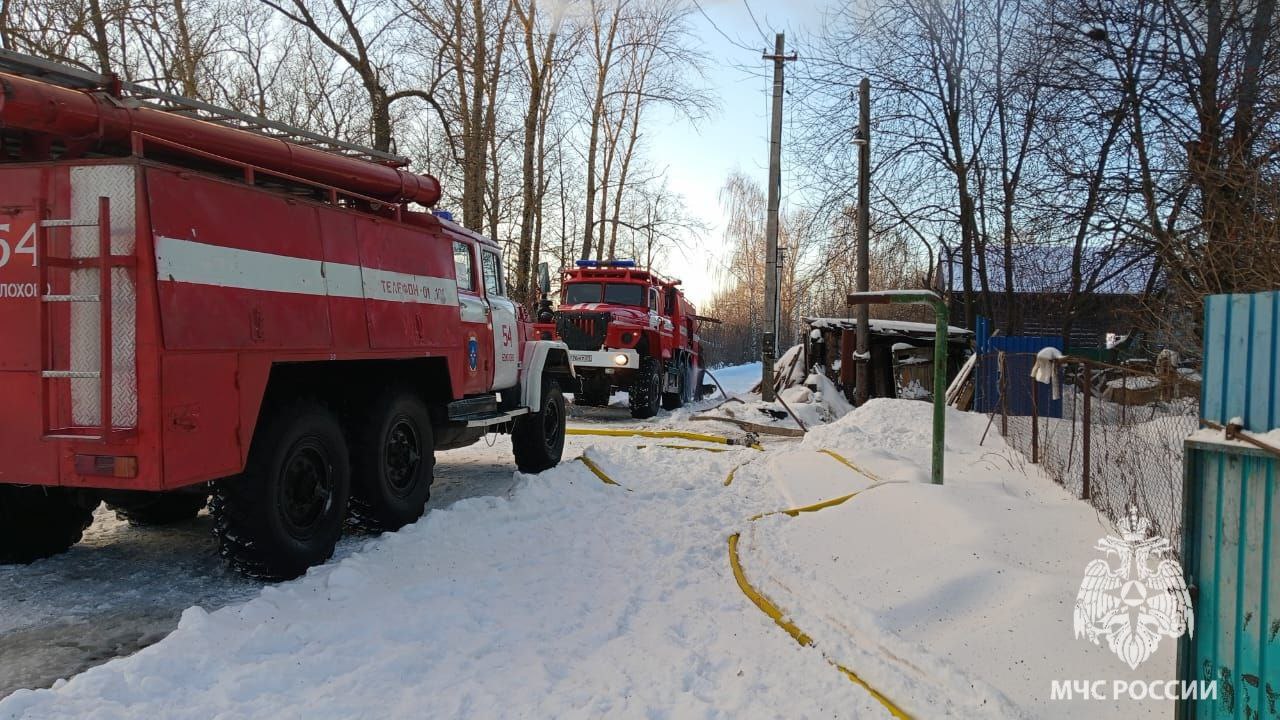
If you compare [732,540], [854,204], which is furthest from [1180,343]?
[854,204]

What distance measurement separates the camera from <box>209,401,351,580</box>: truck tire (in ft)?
15.8

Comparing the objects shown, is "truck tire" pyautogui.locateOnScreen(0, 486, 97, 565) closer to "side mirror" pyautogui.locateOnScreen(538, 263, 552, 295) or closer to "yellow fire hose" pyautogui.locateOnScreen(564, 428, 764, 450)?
"side mirror" pyautogui.locateOnScreen(538, 263, 552, 295)

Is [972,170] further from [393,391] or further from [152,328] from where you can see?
[152,328]

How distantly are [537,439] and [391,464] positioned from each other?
2836 mm

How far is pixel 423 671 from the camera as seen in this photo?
371 cm

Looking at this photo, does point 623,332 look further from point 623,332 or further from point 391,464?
point 391,464

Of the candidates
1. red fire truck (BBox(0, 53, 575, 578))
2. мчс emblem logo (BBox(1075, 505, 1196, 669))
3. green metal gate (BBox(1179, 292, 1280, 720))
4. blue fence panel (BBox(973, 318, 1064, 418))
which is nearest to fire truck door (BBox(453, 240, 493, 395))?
red fire truck (BBox(0, 53, 575, 578))

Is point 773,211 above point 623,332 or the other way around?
above

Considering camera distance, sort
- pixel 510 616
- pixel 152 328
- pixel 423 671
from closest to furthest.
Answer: pixel 423 671 < pixel 152 328 < pixel 510 616

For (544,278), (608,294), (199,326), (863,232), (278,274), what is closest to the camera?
(199,326)

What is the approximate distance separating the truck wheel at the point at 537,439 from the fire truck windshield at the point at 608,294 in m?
6.81

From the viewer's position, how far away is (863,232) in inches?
665

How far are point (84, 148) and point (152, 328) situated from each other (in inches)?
53.6

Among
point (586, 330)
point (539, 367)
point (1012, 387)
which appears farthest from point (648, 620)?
point (586, 330)
